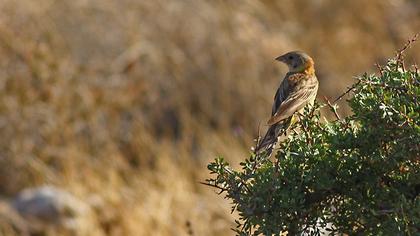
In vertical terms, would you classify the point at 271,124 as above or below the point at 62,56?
below

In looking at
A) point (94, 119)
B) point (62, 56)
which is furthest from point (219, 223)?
point (62, 56)

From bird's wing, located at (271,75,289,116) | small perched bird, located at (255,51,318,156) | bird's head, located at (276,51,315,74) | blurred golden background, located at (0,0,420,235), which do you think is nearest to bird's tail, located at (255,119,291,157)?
small perched bird, located at (255,51,318,156)

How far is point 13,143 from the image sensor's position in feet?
33.5

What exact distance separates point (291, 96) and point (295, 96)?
39mm

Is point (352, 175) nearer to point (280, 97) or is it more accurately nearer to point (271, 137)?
point (271, 137)

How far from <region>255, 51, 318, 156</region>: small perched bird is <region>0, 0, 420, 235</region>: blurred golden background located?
108 inches

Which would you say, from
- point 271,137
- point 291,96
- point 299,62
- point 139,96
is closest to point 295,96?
point 291,96

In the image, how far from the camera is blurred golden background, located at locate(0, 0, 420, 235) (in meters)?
9.33

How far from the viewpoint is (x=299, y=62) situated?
6.36 metres

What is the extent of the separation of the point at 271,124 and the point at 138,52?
731 centimetres

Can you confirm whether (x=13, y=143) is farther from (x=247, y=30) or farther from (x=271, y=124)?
(x=271, y=124)

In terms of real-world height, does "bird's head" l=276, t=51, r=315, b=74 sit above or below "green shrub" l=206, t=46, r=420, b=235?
above

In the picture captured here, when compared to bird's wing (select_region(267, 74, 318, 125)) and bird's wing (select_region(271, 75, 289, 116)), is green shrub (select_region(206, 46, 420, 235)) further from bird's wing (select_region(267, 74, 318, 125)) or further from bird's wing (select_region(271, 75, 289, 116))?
bird's wing (select_region(271, 75, 289, 116))

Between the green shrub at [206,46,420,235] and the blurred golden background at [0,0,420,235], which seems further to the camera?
the blurred golden background at [0,0,420,235]
